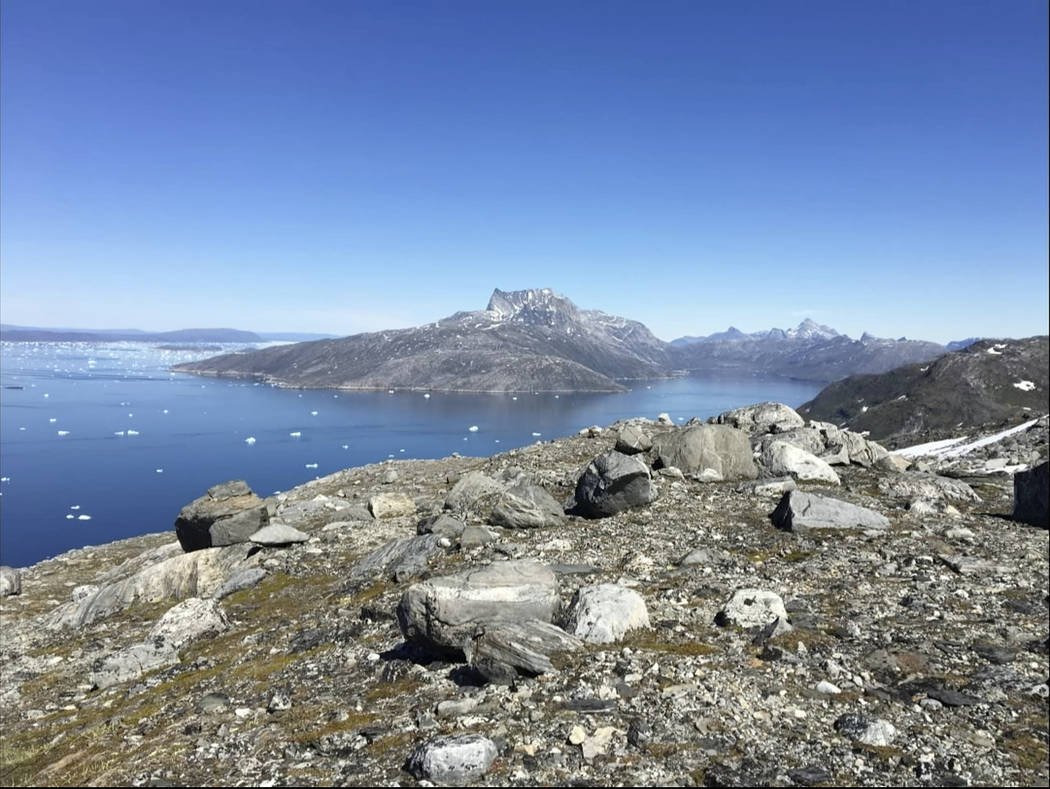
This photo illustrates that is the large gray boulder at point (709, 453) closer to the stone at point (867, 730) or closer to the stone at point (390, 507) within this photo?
the stone at point (390, 507)

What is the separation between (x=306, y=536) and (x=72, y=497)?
165 meters

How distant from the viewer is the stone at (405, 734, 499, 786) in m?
7.84

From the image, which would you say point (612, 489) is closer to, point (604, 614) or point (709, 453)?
point (709, 453)

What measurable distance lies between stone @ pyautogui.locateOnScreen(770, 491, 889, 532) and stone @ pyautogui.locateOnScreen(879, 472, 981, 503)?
4677mm

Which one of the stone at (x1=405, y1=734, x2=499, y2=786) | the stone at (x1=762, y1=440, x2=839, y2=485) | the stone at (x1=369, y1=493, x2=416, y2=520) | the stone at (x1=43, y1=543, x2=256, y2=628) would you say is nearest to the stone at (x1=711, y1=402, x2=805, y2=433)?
the stone at (x1=762, y1=440, x2=839, y2=485)

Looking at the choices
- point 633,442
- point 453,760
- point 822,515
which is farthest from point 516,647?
point 633,442

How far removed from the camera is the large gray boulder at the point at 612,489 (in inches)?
883

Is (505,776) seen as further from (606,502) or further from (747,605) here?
(606,502)

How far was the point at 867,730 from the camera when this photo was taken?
8.56 m

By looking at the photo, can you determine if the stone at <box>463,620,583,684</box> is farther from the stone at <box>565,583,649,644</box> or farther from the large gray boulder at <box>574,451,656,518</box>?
the large gray boulder at <box>574,451,656,518</box>

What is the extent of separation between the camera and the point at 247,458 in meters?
196

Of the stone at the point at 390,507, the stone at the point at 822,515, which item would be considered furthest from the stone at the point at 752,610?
the stone at the point at 390,507

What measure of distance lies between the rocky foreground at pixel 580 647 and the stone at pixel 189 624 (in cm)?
6

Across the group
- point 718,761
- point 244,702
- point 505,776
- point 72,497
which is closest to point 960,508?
point 718,761
